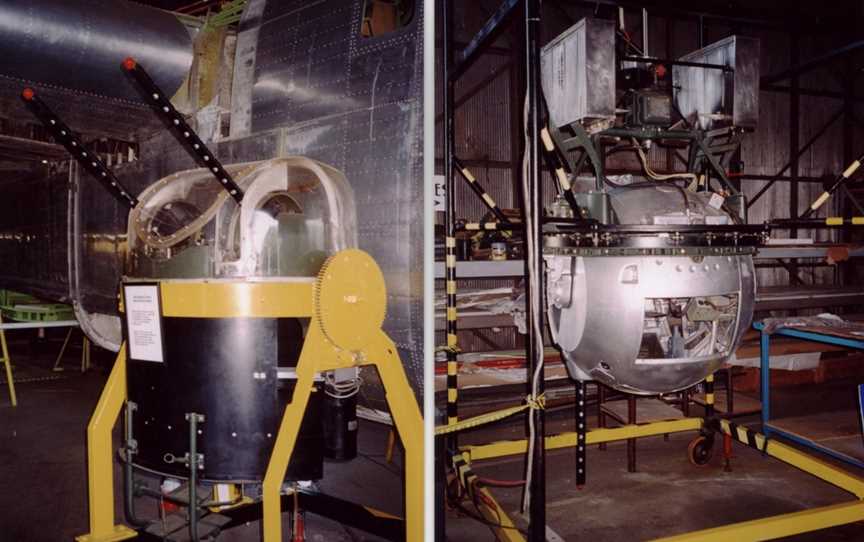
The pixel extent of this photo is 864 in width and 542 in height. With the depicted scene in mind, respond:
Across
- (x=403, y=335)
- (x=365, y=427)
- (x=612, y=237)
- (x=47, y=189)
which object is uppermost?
(x=47, y=189)

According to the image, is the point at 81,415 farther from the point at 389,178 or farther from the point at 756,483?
the point at 756,483

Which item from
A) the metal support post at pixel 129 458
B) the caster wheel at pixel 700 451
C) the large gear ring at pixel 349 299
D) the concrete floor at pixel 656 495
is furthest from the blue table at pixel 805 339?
the metal support post at pixel 129 458

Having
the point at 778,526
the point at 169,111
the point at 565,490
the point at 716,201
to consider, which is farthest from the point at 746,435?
the point at 169,111

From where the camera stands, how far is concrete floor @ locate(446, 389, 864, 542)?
3.54 meters

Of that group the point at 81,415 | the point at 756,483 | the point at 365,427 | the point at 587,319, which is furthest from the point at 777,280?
the point at 81,415

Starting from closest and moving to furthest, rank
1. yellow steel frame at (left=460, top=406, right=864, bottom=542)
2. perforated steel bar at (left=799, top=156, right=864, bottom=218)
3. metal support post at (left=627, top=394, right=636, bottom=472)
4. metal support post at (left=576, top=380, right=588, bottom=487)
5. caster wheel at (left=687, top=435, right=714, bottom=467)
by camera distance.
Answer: yellow steel frame at (left=460, top=406, right=864, bottom=542)
perforated steel bar at (left=799, top=156, right=864, bottom=218)
metal support post at (left=576, top=380, right=588, bottom=487)
metal support post at (left=627, top=394, right=636, bottom=472)
caster wheel at (left=687, top=435, right=714, bottom=467)

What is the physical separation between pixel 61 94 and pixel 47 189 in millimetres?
3385

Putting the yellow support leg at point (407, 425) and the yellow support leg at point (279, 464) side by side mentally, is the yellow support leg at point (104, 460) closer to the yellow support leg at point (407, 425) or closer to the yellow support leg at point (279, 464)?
the yellow support leg at point (279, 464)

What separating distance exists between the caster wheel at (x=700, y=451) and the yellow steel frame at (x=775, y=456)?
486mm

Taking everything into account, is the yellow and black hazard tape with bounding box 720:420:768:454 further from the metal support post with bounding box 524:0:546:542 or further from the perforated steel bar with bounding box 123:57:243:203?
the perforated steel bar with bounding box 123:57:243:203

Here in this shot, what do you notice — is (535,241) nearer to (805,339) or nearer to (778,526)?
(778,526)

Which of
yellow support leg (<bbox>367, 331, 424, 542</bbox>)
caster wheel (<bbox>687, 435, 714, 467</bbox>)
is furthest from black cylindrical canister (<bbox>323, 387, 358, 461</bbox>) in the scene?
caster wheel (<bbox>687, 435, 714, 467</bbox>)

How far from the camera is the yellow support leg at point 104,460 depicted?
2.63 m

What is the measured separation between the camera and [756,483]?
428 cm
